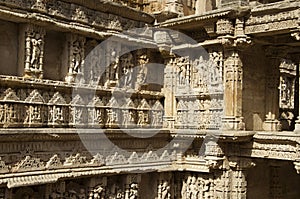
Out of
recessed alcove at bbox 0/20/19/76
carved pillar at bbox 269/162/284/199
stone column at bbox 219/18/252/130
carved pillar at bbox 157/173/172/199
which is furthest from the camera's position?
carved pillar at bbox 269/162/284/199

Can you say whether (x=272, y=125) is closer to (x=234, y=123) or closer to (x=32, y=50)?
(x=234, y=123)

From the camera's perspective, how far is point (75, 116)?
7.69 meters

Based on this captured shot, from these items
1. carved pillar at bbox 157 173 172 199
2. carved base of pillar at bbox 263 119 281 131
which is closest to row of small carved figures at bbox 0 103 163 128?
carved pillar at bbox 157 173 172 199

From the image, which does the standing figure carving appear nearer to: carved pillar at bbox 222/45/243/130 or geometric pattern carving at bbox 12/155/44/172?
carved pillar at bbox 222/45/243/130

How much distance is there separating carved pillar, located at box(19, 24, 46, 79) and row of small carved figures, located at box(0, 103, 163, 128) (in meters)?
0.72

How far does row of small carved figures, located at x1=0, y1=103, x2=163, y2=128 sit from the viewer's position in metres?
6.76

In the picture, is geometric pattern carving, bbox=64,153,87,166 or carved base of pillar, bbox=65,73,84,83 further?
carved base of pillar, bbox=65,73,84,83

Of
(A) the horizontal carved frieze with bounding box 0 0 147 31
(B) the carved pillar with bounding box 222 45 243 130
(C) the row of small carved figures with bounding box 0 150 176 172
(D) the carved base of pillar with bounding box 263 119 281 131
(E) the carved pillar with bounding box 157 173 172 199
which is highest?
(A) the horizontal carved frieze with bounding box 0 0 147 31

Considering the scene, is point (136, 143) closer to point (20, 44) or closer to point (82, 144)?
point (82, 144)

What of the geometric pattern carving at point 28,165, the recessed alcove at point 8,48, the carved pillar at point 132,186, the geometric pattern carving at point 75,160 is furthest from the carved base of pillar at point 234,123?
the recessed alcove at point 8,48

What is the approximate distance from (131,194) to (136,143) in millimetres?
1037

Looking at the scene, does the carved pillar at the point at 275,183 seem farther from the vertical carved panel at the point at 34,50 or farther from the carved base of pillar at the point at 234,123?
the vertical carved panel at the point at 34,50

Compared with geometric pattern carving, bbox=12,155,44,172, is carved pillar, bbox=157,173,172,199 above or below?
below

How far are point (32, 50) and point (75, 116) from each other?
137 centimetres
